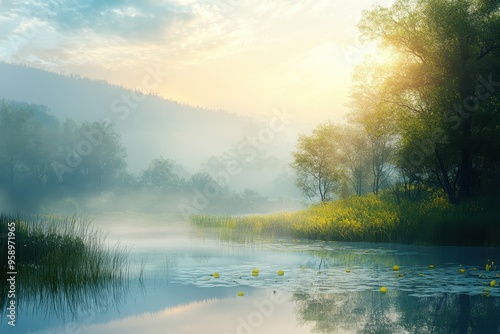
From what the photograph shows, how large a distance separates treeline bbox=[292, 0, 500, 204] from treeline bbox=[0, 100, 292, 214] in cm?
5298

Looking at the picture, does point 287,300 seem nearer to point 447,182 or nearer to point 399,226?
point 399,226

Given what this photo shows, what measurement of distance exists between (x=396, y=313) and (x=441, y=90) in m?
25.0

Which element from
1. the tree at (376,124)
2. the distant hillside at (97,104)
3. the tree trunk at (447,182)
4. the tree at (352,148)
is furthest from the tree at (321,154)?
the distant hillside at (97,104)

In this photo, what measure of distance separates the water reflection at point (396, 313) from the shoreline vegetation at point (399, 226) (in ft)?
48.6

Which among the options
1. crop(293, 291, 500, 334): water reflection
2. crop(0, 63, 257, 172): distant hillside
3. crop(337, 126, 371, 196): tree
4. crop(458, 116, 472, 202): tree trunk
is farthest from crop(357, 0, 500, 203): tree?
crop(0, 63, 257, 172): distant hillside

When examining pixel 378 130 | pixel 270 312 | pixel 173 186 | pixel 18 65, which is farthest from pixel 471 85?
pixel 18 65

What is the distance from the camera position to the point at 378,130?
44.9m

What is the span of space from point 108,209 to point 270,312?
250 feet

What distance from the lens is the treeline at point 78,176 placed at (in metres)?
77.8

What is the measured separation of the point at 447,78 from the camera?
34031 millimetres

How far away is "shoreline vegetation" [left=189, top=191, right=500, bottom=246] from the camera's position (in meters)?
28.3

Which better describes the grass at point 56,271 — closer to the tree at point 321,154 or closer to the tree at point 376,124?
the tree at point 376,124

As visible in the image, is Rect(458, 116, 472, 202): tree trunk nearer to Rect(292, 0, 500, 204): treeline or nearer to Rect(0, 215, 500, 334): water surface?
Rect(292, 0, 500, 204): treeline

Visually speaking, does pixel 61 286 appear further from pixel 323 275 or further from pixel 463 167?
pixel 463 167
